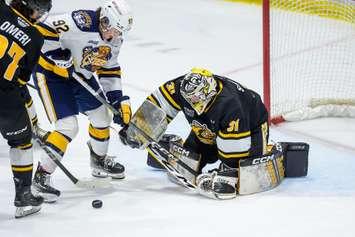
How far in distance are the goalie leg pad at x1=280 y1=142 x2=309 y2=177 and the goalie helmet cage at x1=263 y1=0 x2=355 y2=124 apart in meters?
0.86

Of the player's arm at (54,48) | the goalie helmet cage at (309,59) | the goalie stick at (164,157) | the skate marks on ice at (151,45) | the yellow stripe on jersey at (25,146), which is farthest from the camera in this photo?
the skate marks on ice at (151,45)

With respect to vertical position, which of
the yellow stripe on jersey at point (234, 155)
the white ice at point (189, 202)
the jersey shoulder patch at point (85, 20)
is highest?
the jersey shoulder patch at point (85, 20)

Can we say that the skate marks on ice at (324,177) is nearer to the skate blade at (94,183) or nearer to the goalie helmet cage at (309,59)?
the goalie helmet cage at (309,59)

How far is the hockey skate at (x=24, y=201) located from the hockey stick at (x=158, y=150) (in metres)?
0.55

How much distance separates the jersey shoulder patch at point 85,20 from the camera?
3.35 m

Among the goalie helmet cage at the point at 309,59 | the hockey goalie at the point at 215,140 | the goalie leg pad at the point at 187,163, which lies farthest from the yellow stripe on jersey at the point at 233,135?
Result: the goalie helmet cage at the point at 309,59

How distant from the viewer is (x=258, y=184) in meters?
3.50

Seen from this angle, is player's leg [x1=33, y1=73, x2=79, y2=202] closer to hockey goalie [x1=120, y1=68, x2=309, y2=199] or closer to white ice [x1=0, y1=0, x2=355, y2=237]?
white ice [x1=0, y1=0, x2=355, y2=237]

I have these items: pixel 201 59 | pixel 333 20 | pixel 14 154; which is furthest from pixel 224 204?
pixel 201 59

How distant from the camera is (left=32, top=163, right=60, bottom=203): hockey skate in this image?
11.1 ft

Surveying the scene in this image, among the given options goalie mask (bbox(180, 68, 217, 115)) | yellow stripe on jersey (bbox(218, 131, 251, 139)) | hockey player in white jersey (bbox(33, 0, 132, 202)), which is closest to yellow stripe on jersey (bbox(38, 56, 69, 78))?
hockey player in white jersey (bbox(33, 0, 132, 202))

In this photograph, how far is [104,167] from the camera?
368cm

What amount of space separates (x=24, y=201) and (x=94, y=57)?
72cm

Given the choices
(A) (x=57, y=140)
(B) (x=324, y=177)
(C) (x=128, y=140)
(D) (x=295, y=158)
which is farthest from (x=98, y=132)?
(B) (x=324, y=177)
